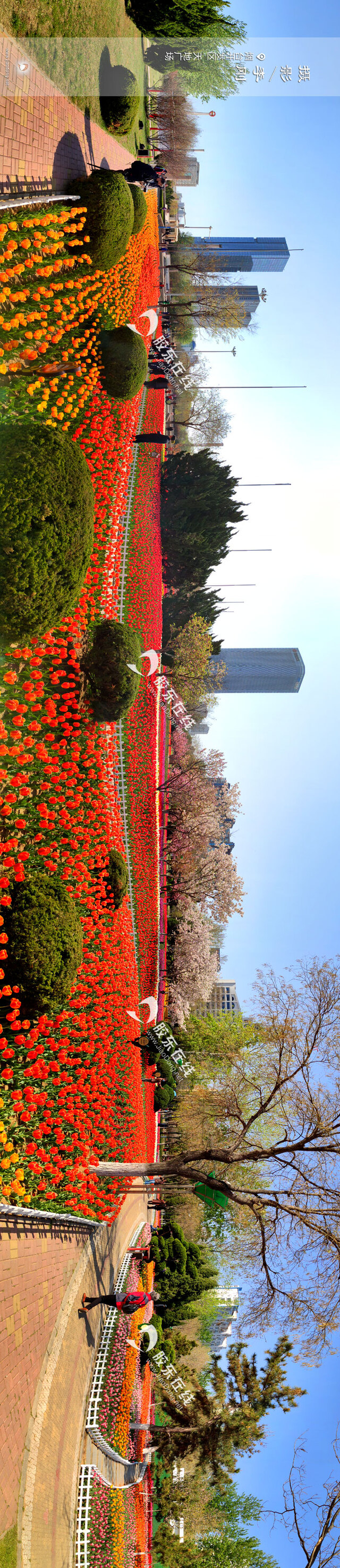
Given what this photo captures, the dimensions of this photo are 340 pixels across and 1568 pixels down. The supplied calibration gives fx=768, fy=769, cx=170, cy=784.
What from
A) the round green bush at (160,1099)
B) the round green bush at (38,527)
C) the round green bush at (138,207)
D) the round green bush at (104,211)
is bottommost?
the round green bush at (160,1099)

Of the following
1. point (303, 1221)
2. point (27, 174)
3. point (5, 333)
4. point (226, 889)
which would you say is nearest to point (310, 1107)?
point (303, 1221)

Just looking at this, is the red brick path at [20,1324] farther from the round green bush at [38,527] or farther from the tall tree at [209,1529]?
the tall tree at [209,1529]

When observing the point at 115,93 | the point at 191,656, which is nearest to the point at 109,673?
the point at 115,93

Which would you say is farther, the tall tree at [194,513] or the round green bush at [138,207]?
the tall tree at [194,513]

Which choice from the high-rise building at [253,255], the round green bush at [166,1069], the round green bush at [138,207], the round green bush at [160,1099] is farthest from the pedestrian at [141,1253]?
the high-rise building at [253,255]

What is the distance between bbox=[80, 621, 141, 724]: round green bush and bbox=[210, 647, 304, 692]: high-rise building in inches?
5852

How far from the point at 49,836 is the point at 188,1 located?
2164cm

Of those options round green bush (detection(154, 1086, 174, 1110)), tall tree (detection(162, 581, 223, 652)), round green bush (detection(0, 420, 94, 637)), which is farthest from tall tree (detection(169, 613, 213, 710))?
round green bush (detection(0, 420, 94, 637))

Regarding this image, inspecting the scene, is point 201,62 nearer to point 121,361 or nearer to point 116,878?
point 121,361

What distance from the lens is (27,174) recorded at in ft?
34.6

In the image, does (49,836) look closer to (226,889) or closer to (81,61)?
(81,61)

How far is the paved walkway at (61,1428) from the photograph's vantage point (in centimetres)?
845

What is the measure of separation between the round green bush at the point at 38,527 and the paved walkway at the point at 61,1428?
9.19 meters

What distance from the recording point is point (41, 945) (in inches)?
350
